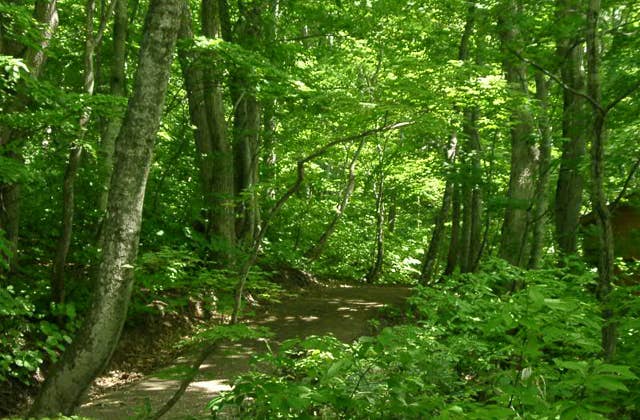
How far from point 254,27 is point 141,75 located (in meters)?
7.73

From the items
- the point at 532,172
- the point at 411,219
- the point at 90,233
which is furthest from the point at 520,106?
the point at 411,219

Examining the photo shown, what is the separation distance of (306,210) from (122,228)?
11.8 meters

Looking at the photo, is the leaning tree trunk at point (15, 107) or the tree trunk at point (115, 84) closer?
the leaning tree trunk at point (15, 107)

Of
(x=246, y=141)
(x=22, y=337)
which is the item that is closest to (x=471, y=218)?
(x=246, y=141)

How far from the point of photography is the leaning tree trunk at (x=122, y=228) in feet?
15.3

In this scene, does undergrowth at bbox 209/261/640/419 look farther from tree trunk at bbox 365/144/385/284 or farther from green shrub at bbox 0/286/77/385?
tree trunk at bbox 365/144/385/284

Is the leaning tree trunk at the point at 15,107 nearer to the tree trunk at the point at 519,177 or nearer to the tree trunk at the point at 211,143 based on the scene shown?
the tree trunk at the point at 211,143

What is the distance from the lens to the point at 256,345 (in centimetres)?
868

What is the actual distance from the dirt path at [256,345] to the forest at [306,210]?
0.35ft

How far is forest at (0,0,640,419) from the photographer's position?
3.60m

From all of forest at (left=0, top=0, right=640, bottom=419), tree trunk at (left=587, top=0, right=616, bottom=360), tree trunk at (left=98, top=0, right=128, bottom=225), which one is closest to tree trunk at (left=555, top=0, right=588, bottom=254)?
forest at (left=0, top=0, right=640, bottom=419)

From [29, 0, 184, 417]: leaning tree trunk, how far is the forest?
20 mm

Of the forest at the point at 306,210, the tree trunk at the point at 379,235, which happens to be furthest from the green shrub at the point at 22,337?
the tree trunk at the point at 379,235

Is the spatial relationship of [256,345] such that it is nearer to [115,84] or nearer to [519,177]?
[115,84]
